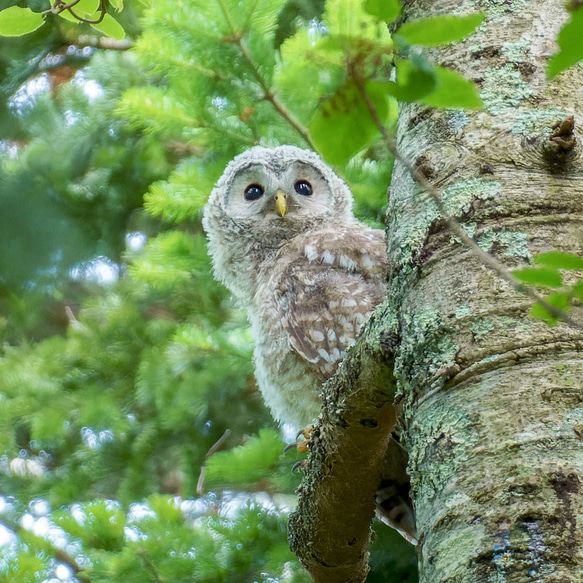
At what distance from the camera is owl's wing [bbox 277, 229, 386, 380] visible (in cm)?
221

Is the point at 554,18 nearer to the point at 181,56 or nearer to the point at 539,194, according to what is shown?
the point at 539,194

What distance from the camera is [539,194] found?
0.92 m

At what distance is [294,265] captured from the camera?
2504 mm

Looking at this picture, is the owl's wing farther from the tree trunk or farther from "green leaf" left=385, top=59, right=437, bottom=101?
"green leaf" left=385, top=59, right=437, bottom=101

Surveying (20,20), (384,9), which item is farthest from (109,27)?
(384,9)

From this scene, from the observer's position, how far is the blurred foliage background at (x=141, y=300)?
7.97 feet

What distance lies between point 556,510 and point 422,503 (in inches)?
7.9

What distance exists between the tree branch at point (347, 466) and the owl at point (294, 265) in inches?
14.6

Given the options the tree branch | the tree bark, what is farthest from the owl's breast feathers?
the tree bark

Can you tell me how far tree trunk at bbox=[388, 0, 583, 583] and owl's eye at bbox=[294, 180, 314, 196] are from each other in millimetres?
1926

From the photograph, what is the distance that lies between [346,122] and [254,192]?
2.62 meters

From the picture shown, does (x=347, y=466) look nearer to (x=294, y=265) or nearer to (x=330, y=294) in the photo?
(x=330, y=294)

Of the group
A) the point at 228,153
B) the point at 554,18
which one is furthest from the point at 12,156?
the point at 554,18

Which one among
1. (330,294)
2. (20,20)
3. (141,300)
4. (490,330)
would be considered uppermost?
(20,20)
